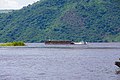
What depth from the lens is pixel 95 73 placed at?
275ft

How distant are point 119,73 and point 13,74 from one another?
15923mm

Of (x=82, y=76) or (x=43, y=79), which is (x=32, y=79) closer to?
(x=43, y=79)

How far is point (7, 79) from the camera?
73.8 m

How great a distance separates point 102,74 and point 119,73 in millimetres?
2560

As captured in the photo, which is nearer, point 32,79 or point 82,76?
point 32,79

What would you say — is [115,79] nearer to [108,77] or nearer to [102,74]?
[108,77]

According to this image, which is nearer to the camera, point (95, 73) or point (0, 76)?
point (0, 76)

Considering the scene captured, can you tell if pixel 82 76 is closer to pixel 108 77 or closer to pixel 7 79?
pixel 108 77

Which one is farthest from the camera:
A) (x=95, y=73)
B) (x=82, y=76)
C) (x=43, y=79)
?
(x=95, y=73)

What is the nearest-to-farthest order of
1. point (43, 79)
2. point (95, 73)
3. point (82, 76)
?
point (43, 79), point (82, 76), point (95, 73)

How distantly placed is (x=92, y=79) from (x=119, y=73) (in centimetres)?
903

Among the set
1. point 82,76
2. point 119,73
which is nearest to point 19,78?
point 82,76

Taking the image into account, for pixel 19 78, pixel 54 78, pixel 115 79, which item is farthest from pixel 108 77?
pixel 19 78

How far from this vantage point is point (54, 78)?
2965 inches
